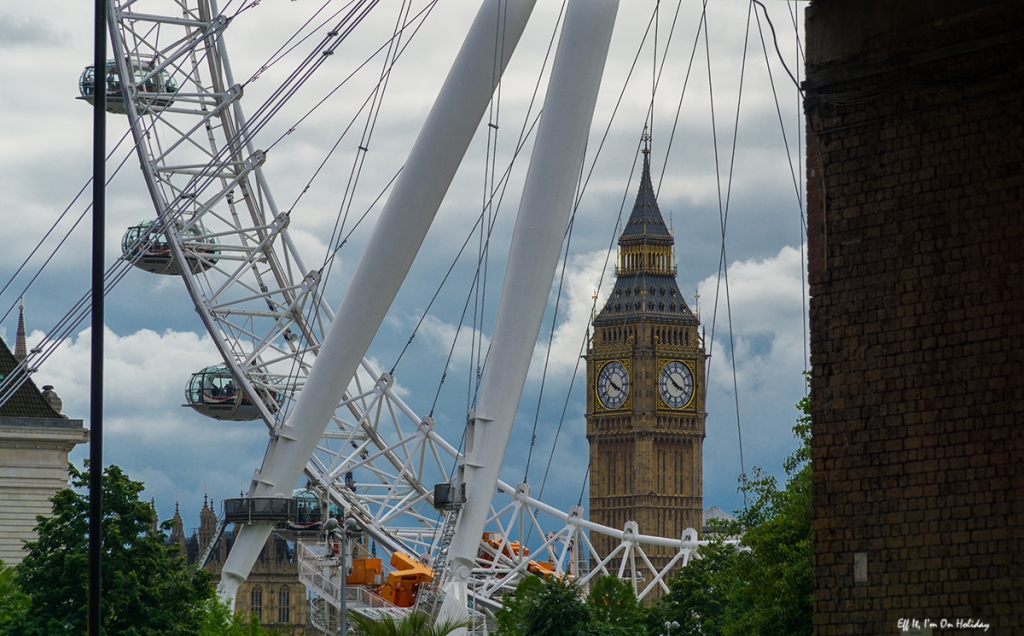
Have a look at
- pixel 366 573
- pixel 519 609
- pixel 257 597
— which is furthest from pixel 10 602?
pixel 257 597

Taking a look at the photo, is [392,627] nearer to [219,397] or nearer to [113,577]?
→ [113,577]

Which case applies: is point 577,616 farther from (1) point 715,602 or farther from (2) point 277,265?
(2) point 277,265

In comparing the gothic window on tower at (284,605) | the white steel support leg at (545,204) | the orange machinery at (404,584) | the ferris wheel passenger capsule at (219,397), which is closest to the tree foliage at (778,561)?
the white steel support leg at (545,204)

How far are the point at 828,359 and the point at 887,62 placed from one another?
298 cm

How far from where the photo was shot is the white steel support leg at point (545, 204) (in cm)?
4319

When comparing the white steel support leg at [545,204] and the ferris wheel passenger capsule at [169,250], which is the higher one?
the ferris wheel passenger capsule at [169,250]

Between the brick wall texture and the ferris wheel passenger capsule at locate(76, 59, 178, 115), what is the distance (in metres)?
50.0

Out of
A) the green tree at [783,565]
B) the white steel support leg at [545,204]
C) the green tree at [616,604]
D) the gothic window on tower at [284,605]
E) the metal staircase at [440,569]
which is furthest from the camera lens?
the gothic window on tower at [284,605]

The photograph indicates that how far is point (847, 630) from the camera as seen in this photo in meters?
18.0

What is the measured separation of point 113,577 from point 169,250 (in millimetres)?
24956

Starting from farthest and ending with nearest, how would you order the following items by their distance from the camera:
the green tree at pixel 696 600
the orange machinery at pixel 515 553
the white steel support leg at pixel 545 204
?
the orange machinery at pixel 515 553
the green tree at pixel 696 600
the white steel support leg at pixel 545 204

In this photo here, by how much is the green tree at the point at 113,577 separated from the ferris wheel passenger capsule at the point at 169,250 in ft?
71.1

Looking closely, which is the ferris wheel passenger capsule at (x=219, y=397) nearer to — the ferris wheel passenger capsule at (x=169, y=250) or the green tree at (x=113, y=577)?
the ferris wheel passenger capsule at (x=169, y=250)

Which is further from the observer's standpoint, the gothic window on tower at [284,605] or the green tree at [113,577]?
the gothic window on tower at [284,605]
